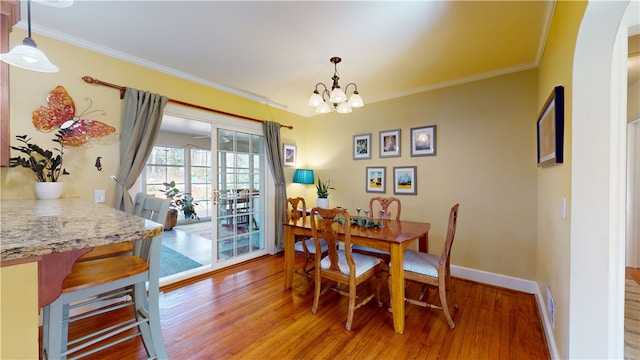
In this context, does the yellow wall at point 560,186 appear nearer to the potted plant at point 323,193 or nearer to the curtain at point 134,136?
the potted plant at point 323,193

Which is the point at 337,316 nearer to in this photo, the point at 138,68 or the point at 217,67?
the point at 217,67

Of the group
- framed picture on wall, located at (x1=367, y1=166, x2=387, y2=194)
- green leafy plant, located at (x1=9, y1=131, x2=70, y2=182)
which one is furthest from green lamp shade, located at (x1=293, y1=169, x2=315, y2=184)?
green leafy plant, located at (x1=9, y1=131, x2=70, y2=182)

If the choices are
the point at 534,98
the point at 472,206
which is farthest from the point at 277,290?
the point at 534,98

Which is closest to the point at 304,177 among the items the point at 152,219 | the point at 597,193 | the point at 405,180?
the point at 405,180

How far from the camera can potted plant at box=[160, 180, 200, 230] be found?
6102mm

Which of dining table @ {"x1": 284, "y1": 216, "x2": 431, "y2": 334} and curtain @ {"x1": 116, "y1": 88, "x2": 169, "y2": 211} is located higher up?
curtain @ {"x1": 116, "y1": 88, "x2": 169, "y2": 211}

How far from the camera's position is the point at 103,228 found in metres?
0.97

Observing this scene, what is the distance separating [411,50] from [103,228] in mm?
2659

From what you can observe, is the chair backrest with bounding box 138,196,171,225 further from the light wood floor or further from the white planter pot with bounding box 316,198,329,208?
the white planter pot with bounding box 316,198,329,208

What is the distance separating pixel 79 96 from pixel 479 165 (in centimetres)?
421

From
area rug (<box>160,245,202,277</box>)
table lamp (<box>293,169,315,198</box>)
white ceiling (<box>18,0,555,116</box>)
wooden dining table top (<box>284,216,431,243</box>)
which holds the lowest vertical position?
area rug (<box>160,245,202,277</box>)

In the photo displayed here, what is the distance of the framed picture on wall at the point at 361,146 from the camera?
3900 mm

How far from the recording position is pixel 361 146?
3.99 meters

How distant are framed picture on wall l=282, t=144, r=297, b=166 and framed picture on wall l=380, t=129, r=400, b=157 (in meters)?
1.54
